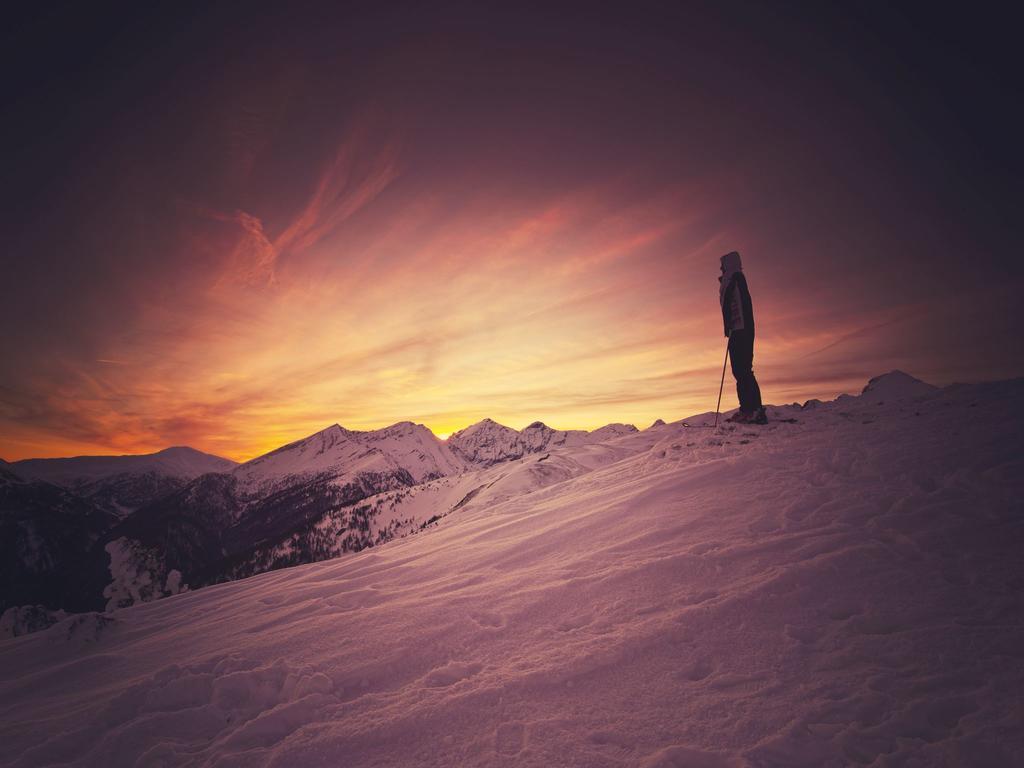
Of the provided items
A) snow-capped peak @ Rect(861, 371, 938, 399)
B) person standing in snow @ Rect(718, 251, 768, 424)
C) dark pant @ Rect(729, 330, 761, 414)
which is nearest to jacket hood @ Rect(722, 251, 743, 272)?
person standing in snow @ Rect(718, 251, 768, 424)

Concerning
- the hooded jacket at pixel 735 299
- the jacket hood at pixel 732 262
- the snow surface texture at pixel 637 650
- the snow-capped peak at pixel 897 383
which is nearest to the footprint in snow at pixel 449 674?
the snow surface texture at pixel 637 650

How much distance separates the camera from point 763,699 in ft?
8.25

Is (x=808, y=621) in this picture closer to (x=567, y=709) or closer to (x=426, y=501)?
(x=567, y=709)

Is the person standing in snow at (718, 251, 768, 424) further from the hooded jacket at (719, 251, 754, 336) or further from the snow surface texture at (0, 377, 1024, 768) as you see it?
the snow surface texture at (0, 377, 1024, 768)

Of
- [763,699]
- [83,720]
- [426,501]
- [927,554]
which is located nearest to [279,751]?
[83,720]

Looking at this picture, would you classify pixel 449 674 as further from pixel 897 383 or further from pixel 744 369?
pixel 897 383

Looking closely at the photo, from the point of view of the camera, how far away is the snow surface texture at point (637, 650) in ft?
7.79

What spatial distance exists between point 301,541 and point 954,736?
161318mm

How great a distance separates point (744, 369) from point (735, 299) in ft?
8.85

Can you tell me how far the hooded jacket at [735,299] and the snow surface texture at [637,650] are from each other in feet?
27.9

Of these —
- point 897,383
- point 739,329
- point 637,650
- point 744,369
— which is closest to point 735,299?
point 739,329

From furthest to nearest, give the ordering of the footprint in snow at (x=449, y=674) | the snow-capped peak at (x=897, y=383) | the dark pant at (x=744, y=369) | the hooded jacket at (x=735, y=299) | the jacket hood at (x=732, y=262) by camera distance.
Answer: the snow-capped peak at (x=897, y=383)
the jacket hood at (x=732, y=262)
the hooded jacket at (x=735, y=299)
the dark pant at (x=744, y=369)
the footprint in snow at (x=449, y=674)

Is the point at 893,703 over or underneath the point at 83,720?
underneath

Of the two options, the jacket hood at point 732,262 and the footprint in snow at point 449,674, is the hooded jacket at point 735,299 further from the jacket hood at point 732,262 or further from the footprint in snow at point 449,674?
the footprint in snow at point 449,674
